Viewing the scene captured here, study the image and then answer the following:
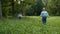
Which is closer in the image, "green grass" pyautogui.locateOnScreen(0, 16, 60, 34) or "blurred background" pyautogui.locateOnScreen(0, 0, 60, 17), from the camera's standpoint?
"green grass" pyautogui.locateOnScreen(0, 16, 60, 34)

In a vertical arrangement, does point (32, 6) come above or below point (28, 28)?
below

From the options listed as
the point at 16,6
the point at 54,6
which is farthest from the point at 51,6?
the point at 16,6

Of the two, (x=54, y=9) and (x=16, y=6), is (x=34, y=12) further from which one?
(x=16, y=6)

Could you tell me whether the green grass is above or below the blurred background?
above

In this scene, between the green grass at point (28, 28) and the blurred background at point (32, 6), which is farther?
the blurred background at point (32, 6)

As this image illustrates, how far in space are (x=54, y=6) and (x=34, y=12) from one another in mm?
10092

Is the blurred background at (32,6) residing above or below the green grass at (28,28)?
below

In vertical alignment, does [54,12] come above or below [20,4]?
below

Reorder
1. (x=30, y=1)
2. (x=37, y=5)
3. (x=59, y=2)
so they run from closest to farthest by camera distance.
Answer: (x=30, y=1) < (x=59, y=2) < (x=37, y=5)

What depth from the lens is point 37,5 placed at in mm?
77688

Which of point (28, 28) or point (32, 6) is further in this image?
point (32, 6)

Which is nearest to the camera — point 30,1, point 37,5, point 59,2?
point 30,1

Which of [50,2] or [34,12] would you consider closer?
[50,2]

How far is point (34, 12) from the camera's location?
3063 inches
